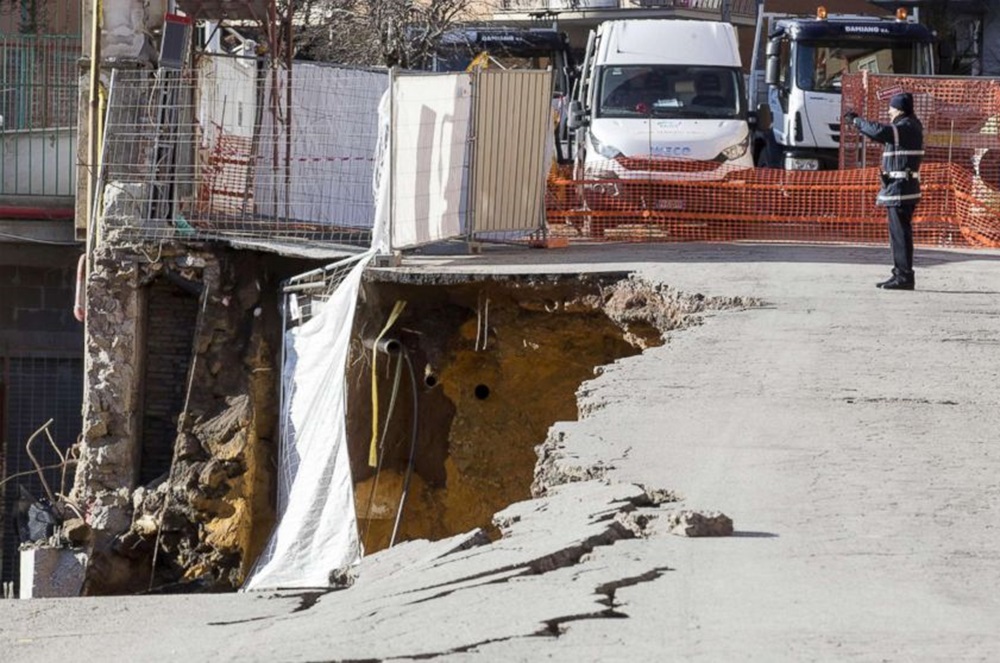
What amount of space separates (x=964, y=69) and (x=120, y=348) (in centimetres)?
2545

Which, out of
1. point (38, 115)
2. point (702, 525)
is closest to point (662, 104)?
point (38, 115)

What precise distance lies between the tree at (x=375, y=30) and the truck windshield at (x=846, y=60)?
575 centimetres

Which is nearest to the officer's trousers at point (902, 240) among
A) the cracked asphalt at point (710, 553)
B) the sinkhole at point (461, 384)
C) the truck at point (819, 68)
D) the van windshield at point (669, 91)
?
the sinkhole at point (461, 384)

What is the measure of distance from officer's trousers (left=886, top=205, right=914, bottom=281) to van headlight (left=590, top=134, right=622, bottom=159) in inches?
255

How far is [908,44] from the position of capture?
80.3ft

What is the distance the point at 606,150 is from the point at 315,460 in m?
7.97

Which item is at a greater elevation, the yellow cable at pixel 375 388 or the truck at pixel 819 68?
the truck at pixel 819 68

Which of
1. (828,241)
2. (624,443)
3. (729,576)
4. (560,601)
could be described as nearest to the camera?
(560,601)

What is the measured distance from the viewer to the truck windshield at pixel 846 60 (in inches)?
930

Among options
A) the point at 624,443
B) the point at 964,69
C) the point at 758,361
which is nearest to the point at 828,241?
the point at 758,361

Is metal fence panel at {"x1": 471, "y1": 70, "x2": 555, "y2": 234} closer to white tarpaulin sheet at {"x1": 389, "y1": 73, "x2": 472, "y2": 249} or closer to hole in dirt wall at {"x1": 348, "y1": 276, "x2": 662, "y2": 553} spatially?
white tarpaulin sheet at {"x1": 389, "y1": 73, "x2": 472, "y2": 249}

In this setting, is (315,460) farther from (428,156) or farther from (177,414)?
(428,156)

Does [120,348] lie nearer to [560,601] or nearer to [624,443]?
[624,443]

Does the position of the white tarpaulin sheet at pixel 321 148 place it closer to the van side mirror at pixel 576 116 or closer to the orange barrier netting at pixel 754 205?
the orange barrier netting at pixel 754 205
